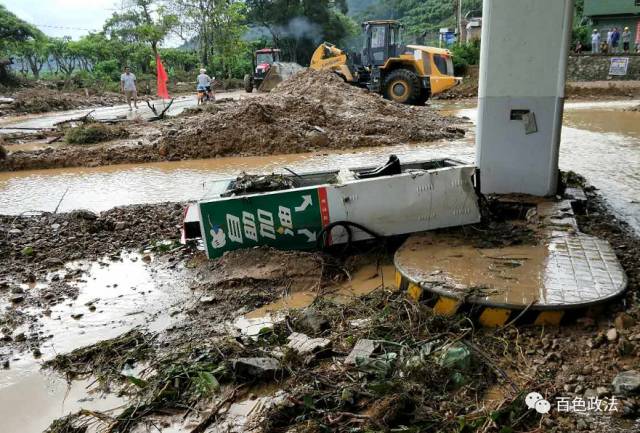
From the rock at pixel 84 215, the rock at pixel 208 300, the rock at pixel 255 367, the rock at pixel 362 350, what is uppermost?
the rock at pixel 362 350

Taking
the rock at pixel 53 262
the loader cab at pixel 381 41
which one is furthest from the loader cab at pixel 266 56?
the rock at pixel 53 262

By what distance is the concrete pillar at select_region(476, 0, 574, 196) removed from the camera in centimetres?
484

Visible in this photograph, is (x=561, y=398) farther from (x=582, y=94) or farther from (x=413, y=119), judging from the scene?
(x=582, y=94)

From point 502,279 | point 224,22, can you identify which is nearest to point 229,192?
point 502,279

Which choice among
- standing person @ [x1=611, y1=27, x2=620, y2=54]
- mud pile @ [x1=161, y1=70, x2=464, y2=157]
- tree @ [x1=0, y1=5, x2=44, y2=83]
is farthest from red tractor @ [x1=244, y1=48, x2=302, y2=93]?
tree @ [x1=0, y1=5, x2=44, y2=83]

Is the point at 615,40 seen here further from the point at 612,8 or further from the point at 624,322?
the point at 624,322

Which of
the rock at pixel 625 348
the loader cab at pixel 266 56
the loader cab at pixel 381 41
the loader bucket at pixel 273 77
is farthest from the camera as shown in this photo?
the loader cab at pixel 266 56

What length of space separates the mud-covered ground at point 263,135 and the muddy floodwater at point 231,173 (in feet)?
1.34

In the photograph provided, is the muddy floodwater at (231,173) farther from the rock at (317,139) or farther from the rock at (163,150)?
the rock at (317,139)

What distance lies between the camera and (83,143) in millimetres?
Answer: 12539

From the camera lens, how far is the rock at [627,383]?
2.37 meters

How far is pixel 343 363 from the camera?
2.82 meters

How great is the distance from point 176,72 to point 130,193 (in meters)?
40.3

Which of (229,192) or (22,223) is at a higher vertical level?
(229,192)
